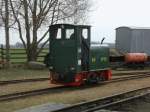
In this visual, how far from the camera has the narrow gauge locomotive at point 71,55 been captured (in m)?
20.9

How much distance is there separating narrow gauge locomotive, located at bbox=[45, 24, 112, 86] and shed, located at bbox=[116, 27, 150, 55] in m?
18.8

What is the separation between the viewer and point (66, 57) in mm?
21188

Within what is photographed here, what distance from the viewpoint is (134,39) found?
133ft

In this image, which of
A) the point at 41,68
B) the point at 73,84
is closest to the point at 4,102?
the point at 73,84

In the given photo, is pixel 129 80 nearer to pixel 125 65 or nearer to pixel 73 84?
pixel 73 84

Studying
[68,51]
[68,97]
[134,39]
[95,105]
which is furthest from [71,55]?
[134,39]

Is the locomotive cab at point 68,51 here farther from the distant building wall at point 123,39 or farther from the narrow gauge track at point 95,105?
the distant building wall at point 123,39

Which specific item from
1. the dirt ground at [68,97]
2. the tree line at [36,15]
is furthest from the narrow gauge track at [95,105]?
the tree line at [36,15]

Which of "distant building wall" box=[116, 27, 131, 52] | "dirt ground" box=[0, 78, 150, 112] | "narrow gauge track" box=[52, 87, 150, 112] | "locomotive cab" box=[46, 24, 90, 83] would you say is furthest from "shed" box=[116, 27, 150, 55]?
"narrow gauge track" box=[52, 87, 150, 112]

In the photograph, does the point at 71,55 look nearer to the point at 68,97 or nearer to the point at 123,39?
the point at 68,97

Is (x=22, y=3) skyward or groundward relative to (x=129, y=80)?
skyward

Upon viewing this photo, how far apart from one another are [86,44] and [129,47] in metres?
20.2

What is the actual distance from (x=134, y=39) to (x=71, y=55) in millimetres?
20264

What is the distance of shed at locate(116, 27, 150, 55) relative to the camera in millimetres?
40531
